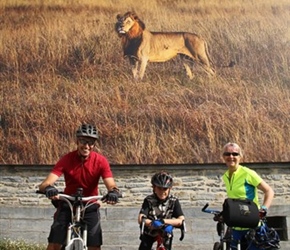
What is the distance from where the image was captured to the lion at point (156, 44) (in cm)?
1069

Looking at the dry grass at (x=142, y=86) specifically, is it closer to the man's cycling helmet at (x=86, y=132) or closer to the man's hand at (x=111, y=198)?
the man's cycling helmet at (x=86, y=132)

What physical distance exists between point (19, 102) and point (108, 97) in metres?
1.91

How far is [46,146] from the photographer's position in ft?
32.4

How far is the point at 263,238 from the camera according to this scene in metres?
4.62

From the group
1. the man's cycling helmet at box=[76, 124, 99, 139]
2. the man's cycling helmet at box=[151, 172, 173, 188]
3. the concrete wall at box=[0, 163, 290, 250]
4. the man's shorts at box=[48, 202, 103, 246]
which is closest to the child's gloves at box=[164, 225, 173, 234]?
the man's cycling helmet at box=[151, 172, 173, 188]

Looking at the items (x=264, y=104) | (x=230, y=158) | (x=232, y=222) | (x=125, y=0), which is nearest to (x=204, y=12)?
(x=125, y=0)

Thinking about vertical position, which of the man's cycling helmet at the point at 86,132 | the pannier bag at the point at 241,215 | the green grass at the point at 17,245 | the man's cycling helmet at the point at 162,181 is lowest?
the pannier bag at the point at 241,215

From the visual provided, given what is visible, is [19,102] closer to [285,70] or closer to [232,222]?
[285,70]

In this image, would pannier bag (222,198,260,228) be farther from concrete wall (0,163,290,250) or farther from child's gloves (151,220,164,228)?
concrete wall (0,163,290,250)

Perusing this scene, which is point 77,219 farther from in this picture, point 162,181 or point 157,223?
point 162,181

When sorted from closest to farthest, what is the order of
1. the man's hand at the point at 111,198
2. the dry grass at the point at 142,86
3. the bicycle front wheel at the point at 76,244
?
1. the bicycle front wheel at the point at 76,244
2. the man's hand at the point at 111,198
3. the dry grass at the point at 142,86

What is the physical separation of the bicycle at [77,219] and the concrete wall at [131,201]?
506cm

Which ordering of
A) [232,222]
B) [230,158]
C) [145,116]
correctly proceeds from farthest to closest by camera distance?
[145,116] < [230,158] < [232,222]

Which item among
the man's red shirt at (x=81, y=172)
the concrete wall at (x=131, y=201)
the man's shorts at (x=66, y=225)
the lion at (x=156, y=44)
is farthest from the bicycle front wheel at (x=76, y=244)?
the lion at (x=156, y=44)
